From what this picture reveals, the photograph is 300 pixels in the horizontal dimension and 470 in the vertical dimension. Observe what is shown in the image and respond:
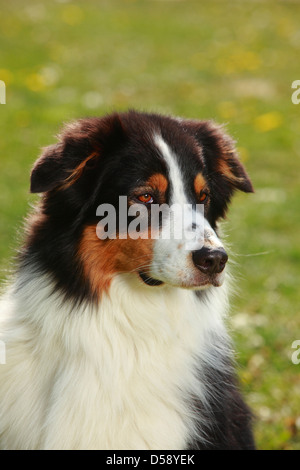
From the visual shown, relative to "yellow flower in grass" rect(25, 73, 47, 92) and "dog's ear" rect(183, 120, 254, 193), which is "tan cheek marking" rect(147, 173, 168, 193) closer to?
"dog's ear" rect(183, 120, 254, 193)

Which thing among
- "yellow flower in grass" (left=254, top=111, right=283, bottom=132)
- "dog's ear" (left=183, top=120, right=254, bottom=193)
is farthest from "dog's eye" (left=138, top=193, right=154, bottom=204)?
"yellow flower in grass" (left=254, top=111, right=283, bottom=132)

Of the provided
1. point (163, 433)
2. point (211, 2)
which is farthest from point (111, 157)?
point (211, 2)

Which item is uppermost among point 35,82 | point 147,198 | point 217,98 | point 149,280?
point 35,82

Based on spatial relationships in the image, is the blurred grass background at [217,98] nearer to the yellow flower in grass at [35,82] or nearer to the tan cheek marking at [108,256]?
the yellow flower in grass at [35,82]

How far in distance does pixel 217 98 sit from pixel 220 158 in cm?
923

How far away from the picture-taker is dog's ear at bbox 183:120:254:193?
144 inches

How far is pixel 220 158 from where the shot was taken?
369cm

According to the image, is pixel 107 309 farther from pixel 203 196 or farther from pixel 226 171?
pixel 226 171

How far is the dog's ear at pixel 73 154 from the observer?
312cm

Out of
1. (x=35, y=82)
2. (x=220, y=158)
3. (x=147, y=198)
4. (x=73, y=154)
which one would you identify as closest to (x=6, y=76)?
(x=35, y=82)

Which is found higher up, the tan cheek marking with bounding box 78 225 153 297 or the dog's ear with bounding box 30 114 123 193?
the dog's ear with bounding box 30 114 123 193

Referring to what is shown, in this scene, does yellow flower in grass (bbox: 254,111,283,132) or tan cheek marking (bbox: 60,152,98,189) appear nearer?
tan cheek marking (bbox: 60,152,98,189)

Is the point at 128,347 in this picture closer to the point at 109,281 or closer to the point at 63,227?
the point at 109,281

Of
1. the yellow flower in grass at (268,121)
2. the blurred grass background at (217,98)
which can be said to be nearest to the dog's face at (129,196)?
the blurred grass background at (217,98)
